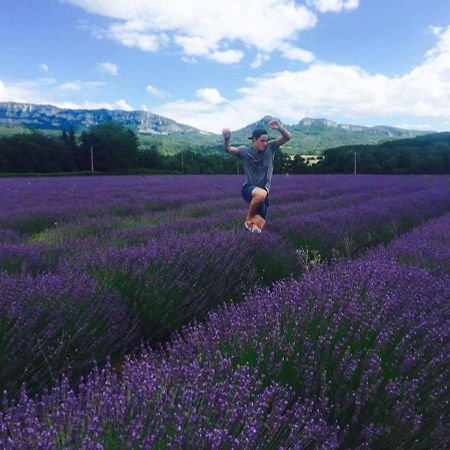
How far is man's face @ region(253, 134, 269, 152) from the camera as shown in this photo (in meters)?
5.05

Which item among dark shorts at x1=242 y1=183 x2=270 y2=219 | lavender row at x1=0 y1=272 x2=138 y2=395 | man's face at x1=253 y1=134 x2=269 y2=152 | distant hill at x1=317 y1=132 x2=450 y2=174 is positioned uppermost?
distant hill at x1=317 y1=132 x2=450 y2=174

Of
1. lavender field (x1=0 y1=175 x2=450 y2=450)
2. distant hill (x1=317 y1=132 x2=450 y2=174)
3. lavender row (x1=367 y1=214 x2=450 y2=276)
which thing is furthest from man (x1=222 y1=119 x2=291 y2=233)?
distant hill (x1=317 y1=132 x2=450 y2=174)

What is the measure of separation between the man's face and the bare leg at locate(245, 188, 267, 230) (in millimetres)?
437

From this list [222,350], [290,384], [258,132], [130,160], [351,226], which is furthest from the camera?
[130,160]

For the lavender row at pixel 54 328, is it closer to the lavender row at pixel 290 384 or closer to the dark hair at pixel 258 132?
the lavender row at pixel 290 384

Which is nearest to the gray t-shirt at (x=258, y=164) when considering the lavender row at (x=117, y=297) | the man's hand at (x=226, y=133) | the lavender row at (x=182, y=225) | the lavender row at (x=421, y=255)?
the man's hand at (x=226, y=133)

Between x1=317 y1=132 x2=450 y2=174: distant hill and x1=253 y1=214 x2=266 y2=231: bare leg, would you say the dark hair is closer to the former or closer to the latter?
x1=253 y1=214 x2=266 y2=231: bare leg

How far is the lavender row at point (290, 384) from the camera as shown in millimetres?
1108

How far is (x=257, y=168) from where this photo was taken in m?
5.20

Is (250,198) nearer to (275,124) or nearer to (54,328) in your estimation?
(275,124)

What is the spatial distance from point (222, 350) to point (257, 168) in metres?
3.58

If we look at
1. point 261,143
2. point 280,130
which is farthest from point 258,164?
point 280,130

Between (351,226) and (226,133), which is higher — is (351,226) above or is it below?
below

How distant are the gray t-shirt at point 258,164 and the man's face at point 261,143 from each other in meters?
0.04
